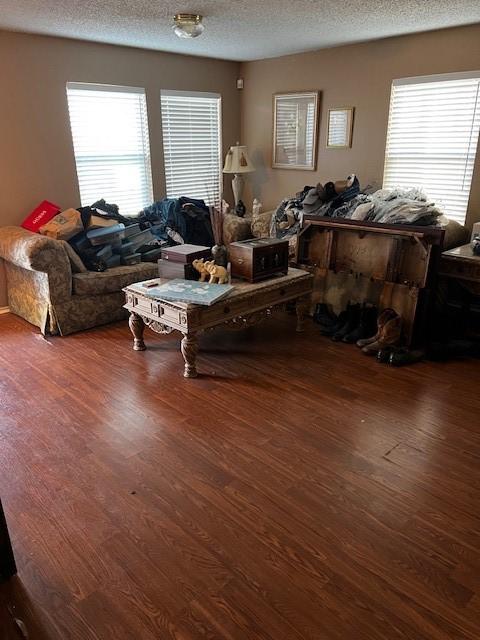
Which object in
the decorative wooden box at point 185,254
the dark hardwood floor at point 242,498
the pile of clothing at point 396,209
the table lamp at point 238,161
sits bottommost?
the dark hardwood floor at point 242,498

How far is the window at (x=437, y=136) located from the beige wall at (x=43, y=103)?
8.11 ft

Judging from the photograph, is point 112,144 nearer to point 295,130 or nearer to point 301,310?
point 295,130

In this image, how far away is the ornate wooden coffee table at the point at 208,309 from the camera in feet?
9.29

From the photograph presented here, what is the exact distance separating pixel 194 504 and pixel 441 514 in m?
1.01

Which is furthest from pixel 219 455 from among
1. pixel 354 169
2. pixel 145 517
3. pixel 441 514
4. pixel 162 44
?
pixel 162 44

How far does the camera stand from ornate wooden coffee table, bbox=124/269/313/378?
283 centimetres

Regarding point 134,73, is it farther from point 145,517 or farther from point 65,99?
point 145,517

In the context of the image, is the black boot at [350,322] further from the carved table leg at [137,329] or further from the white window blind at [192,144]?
the white window blind at [192,144]

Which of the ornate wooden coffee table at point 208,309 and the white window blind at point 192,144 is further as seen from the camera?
the white window blind at point 192,144

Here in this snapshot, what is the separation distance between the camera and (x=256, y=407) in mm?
2637

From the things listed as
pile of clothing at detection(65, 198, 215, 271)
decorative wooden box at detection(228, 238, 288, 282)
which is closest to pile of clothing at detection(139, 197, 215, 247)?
pile of clothing at detection(65, 198, 215, 271)

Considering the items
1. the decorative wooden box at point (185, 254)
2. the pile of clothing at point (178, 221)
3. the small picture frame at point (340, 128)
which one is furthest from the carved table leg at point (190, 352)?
the small picture frame at point (340, 128)

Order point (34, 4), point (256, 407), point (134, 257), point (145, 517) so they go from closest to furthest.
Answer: point (145, 517) → point (256, 407) → point (34, 4) → point (134, 257)

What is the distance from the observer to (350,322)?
3.61 meters
